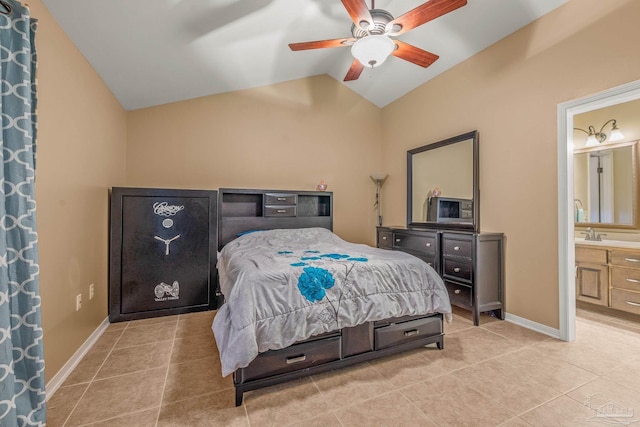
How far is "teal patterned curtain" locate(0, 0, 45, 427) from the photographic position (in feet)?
3.98

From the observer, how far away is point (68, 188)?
2055mm

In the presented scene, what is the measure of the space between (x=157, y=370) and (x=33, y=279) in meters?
1.14

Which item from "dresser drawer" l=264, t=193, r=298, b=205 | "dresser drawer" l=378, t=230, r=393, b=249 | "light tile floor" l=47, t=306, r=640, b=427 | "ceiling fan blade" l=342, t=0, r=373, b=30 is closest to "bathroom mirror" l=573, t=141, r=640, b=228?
"light tile floor" l=47, t=306, r=640, b=427

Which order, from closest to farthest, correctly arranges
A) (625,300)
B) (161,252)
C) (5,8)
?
(5,8), (625,300), (161,252)

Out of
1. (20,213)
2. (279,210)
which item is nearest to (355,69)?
(279,210)

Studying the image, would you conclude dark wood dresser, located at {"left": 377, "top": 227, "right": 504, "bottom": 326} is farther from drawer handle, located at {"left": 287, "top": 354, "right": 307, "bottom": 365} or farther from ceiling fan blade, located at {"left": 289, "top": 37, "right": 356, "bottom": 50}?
ceiling fan blade, located at {"left": 289, "top": 37, "right": 356, "bottom": 50}

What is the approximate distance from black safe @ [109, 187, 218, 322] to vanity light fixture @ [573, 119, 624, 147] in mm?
4919

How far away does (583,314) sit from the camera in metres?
3.22

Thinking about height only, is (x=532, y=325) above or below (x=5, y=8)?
below

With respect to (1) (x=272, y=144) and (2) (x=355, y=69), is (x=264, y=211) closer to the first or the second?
(1) (x=272, y=144)

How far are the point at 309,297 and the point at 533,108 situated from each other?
111 inches

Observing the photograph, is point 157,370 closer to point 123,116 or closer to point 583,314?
point 123,116

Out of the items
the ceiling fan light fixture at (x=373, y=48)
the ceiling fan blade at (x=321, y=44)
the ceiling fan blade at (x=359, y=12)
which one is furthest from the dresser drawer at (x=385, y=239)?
the ceiling fan blade at (x=359, y=12)

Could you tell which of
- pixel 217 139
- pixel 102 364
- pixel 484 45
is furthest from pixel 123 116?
pixel 484 45
